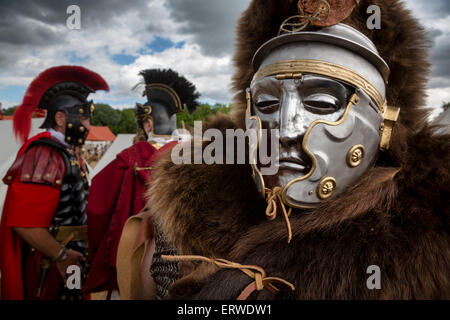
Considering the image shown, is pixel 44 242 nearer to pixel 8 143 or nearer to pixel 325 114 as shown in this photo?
pixel 325 114

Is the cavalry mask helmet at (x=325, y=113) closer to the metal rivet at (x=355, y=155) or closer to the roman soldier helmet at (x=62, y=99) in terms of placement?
the metal rivet at (x=355, y=155)

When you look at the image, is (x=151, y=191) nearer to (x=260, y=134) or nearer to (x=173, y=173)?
(x=173, y=173)

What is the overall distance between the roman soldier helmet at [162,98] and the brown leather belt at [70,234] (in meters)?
1.85

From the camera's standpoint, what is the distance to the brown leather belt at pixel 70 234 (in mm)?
3122

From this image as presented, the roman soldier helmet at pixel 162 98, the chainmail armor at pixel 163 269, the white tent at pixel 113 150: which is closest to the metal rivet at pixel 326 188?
the chainmail armor at pixel 163 269

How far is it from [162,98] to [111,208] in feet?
7.45

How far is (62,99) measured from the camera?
3506 mm

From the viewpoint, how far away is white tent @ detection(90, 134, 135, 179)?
8010 millimetres

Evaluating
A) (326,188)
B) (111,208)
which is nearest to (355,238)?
(326,188)

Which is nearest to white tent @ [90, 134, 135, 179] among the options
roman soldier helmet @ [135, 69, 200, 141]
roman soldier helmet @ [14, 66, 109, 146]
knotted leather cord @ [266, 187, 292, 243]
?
roman soldier helmet @ [135, 69, 200, 141]

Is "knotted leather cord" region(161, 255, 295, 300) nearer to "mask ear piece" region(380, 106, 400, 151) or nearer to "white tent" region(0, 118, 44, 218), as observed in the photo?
"mask ear piece" region(380, 106, 400, 151)

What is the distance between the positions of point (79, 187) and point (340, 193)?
294cm
